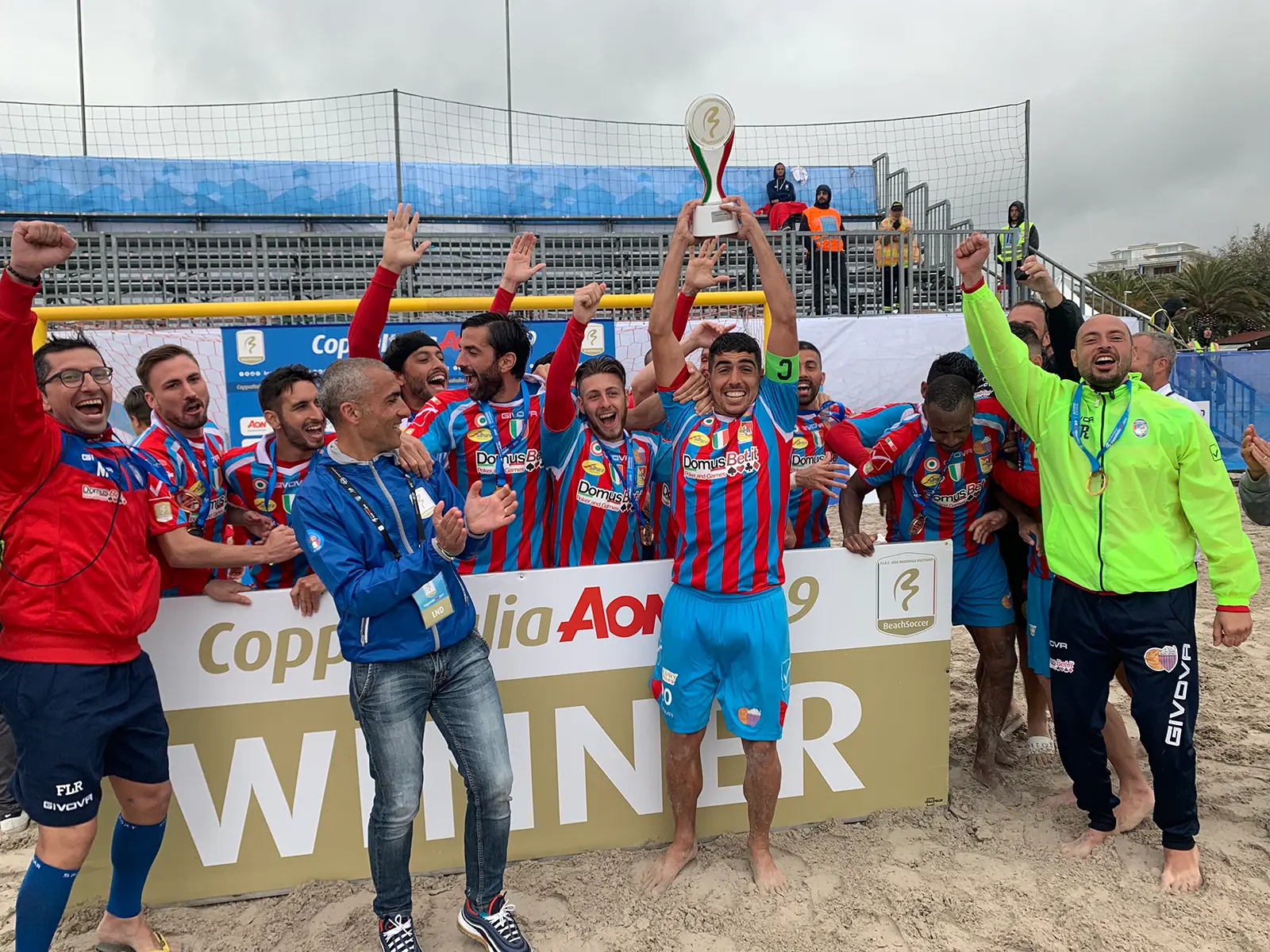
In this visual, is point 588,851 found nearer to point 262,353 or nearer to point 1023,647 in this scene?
point 1023,647

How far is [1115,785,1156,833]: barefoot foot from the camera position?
3453mm

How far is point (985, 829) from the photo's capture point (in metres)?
3.52

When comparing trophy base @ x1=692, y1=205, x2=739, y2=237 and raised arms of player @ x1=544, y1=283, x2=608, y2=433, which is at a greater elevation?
trophy base @ x1=692, y1=205, x2=739, y2=237

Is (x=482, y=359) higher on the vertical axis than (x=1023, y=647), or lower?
Result: higher

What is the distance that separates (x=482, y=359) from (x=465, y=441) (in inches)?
13.8

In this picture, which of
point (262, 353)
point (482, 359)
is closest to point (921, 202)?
point (262, 353)

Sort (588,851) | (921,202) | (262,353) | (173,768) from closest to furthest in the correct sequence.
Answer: (173,768) → (588,851) → (262,353) → (921,202)

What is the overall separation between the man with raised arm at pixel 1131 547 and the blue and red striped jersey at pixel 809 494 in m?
1.03

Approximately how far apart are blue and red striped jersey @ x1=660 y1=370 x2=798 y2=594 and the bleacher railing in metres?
6.74

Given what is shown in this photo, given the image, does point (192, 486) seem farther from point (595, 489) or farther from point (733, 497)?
point (733, 497)

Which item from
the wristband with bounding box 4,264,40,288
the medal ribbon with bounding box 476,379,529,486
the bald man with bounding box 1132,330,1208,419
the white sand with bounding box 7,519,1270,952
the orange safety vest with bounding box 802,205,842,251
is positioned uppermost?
the orange safety vest with bounding box 802,205,842,251

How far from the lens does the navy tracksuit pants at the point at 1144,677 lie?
121 inches

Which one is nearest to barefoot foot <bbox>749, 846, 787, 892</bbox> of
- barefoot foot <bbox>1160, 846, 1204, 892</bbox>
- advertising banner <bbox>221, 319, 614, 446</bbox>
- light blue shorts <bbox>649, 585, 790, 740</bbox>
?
light blue shorts <bbox>649, 585, 790, 740</bbox>

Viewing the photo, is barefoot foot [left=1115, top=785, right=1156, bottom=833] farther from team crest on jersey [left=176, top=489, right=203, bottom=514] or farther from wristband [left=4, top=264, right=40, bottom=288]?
wristband [left=4, top=264, right=40, bottom=288]
